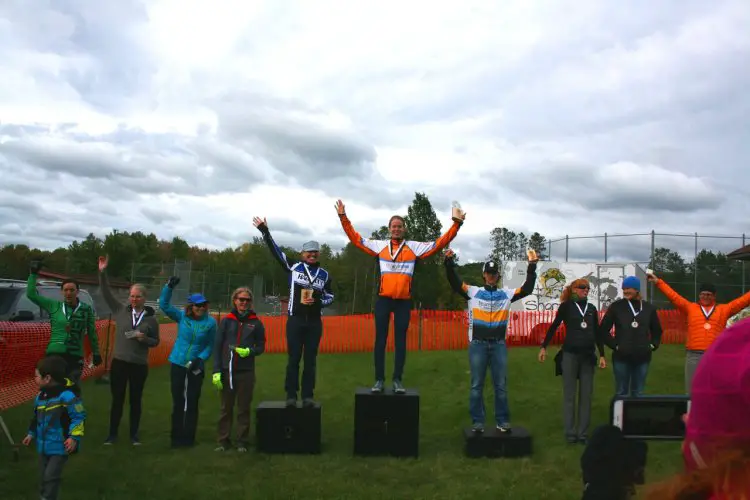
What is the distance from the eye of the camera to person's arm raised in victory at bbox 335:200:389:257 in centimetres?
710

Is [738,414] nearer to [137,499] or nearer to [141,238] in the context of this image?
[137,499]

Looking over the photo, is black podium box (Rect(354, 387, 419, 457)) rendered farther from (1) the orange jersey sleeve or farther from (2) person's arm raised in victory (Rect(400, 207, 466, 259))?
(1) the orange jersey sleeve

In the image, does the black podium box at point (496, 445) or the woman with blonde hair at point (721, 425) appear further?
the black podium box at point (496, 445)

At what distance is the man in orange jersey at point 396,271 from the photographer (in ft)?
22.7

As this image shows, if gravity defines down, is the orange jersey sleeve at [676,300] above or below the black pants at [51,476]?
above

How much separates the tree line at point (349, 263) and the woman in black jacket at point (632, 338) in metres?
1.35

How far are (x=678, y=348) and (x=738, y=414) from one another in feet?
62.3

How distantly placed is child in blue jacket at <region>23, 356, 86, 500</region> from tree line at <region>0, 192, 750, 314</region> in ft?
10.5

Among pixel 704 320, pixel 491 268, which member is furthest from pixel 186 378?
pixel 704 320

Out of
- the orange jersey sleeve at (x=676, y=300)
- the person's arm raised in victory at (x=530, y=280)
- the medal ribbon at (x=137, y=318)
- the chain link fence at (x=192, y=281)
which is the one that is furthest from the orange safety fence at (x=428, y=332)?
the orange jersey sleeve at (x=676, y=300)

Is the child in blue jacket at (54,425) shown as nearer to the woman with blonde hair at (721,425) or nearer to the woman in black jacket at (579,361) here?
the woman with blonde hair at (721,425)

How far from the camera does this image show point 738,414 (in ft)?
2.93

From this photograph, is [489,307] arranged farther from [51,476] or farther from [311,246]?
[51,476]

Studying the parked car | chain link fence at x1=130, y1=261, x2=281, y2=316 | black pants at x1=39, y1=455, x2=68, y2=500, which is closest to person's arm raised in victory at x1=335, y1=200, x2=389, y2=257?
black pants at x1=39, y1=455, x2=68, y2=500
